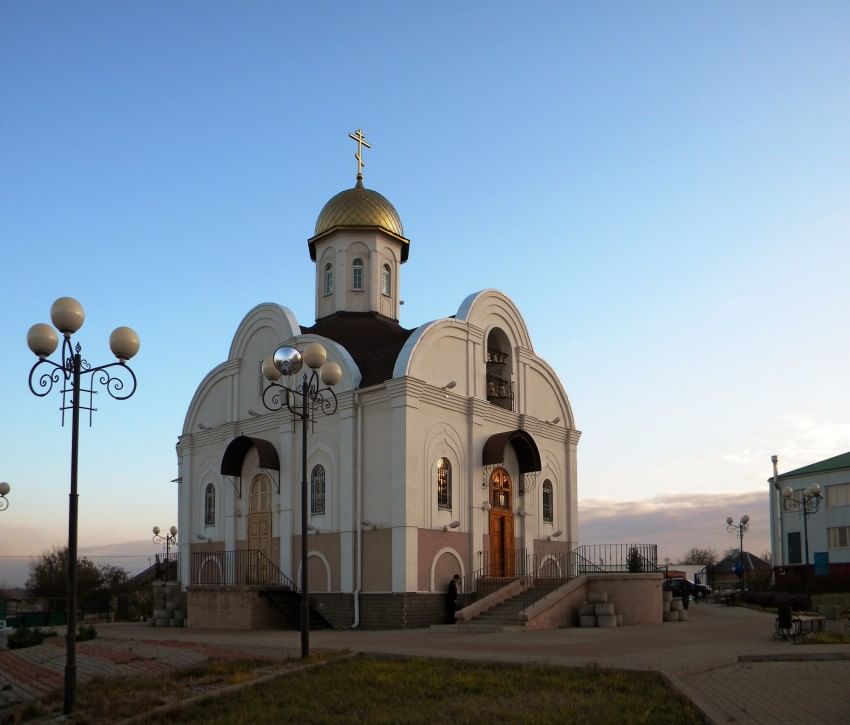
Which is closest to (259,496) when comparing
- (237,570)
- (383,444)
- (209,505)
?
(237,570)

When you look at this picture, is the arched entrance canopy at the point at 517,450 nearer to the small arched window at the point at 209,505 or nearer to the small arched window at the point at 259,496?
the small arched window at the point at 259,496

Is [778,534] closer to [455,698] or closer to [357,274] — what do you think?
[357,274]

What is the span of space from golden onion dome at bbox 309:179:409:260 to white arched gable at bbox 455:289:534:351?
14.8 feet

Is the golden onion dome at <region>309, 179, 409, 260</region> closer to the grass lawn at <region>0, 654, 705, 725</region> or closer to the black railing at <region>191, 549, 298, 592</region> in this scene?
the black railing at <region>191, 549, 298, 592</region>

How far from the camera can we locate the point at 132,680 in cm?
1247

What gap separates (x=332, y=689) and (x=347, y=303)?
61.4 feet

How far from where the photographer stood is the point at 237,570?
26.7m

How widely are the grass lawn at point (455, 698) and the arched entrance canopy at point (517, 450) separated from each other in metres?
12.4

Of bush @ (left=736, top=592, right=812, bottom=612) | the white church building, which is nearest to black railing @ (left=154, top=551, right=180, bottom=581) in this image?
the white church building

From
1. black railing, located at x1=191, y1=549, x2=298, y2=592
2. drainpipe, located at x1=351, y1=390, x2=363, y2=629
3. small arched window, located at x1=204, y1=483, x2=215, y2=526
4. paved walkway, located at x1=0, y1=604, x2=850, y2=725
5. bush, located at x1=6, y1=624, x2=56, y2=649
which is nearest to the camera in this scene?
paved walkway, located at x1=0, y1=604, x2=850, y2=725

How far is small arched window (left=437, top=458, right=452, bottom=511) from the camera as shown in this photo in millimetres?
24062

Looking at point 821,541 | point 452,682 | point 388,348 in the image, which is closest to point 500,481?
point 388,348

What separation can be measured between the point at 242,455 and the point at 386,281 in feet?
23.6

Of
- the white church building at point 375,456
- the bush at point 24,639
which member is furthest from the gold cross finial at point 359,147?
the bush at point 24,639
